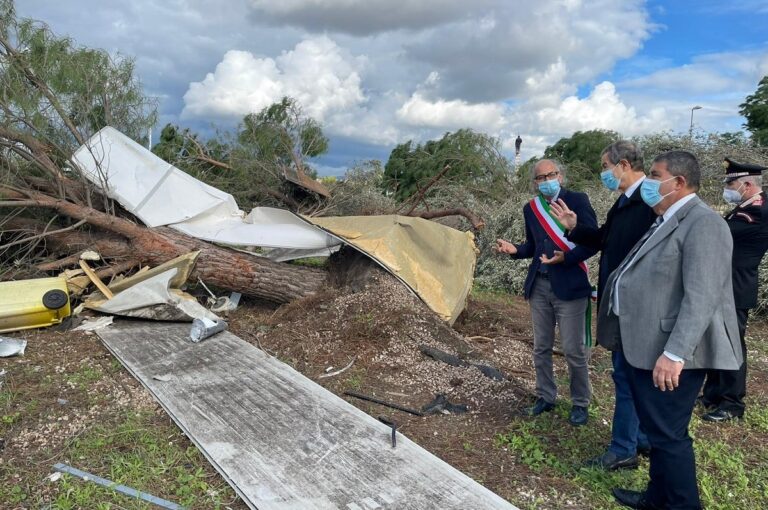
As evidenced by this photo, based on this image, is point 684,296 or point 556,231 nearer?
point 684,296

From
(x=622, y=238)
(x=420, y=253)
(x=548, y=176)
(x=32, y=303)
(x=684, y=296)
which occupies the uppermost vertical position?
(x=548, y=176)

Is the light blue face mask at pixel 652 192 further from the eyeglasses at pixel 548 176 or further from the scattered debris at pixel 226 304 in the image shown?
the scattered debris at pixel 226 304

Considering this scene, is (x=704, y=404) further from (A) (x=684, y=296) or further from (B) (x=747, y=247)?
(A) (x=684, y=296)

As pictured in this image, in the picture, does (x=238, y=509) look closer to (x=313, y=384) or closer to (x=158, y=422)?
(x=158, y=422)

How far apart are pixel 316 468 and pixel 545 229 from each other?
1.85m

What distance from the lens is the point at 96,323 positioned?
17.0 ft

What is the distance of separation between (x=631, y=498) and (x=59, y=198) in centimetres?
626

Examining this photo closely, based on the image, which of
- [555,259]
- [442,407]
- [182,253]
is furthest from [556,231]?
[182,253]

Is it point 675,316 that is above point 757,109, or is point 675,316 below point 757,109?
below

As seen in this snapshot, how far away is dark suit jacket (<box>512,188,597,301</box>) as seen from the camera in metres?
3.03

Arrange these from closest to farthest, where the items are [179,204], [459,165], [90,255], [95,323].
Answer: [95,323] < [90,255] < [179,204] < [459,165]

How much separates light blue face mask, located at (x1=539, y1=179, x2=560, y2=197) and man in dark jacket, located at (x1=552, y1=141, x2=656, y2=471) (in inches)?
13.9

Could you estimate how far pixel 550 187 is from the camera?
3.18 m

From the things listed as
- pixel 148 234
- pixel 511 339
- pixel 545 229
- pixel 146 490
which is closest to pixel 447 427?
pixel 545 229
